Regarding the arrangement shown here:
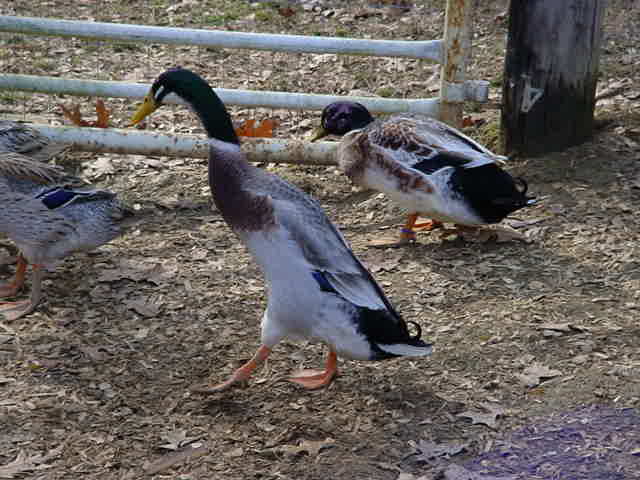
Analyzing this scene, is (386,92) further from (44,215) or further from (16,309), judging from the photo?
(16,309)

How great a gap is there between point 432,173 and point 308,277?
1.66 meters

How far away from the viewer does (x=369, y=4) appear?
9594mm

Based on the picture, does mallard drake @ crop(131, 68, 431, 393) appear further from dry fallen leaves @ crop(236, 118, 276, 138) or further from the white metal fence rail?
dry fallen leaves @ crop(236, 118, 276, 138)

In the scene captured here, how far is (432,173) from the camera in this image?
5508 mm

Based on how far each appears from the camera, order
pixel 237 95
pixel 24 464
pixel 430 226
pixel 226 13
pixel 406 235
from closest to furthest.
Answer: pixel 24 464 → pixel 406 235 → pixel 430 226 → pixel 237 95 → pixel 226 13

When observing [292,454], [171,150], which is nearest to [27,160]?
[171,150]

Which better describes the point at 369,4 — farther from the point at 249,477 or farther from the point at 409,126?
the point at 249,477

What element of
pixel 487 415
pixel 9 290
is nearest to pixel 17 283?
pixel 9 290

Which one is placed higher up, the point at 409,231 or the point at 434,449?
the point at 409,231

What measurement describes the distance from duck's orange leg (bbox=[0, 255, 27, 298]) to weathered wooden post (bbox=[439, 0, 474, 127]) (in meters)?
3.04

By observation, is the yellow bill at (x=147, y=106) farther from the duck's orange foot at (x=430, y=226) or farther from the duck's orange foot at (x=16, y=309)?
the duck's orange foot at (x=430, y=226)

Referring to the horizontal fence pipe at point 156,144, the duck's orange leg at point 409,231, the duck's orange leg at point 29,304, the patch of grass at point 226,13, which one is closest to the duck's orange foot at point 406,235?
the duck's orange leg at point 409,231

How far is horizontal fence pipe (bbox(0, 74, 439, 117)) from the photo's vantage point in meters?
6.39

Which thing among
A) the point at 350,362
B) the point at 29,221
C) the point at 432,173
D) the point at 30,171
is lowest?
the point at 350,362
